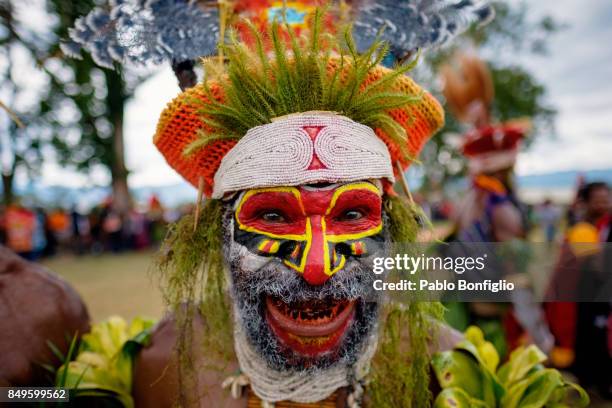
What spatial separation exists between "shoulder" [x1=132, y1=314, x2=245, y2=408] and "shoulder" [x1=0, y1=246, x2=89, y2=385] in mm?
363

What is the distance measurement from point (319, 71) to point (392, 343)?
1.06 m

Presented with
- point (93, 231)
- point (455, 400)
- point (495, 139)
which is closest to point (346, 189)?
point (455, 400)

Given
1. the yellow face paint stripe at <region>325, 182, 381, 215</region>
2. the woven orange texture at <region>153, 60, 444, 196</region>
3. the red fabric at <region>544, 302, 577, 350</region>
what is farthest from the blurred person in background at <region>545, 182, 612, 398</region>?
the yellow face paint stripe at <region>325, 182, 381, 215</region>

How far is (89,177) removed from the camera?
21.1 m

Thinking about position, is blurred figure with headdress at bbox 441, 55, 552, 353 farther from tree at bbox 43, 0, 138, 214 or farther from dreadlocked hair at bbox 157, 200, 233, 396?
tree at bbox 43, 0, 138, 214

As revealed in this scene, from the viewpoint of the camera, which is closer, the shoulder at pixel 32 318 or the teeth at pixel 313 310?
the teeth at pixel 313 310

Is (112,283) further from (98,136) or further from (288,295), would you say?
(98,136)

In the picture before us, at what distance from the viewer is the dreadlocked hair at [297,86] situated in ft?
5.30

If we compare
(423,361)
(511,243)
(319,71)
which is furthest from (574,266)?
(319,71)

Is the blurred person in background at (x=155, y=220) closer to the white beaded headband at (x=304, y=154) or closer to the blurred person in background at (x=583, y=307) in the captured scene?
the blurred person in background at (x=583, y=307)

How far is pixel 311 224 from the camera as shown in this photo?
1.59 metres

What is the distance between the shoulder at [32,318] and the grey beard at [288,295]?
2.85 feet

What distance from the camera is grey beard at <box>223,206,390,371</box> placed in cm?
153

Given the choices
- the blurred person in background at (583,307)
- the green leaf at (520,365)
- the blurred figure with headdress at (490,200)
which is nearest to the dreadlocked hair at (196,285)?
the green leaf at (520,365)
